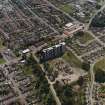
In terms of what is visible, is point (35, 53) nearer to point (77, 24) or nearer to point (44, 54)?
point (44, 54)

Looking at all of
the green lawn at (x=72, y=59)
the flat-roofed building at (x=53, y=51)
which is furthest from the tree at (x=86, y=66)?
the flat-roofed building at (x=53, y=51)

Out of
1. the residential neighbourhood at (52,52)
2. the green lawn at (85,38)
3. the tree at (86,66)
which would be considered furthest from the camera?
the green lawn at (85,38)

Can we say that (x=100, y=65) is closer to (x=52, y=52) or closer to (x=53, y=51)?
(x=53, y=51)

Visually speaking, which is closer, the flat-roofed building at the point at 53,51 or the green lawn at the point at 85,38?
the flat-roofed building at the point at 53,51

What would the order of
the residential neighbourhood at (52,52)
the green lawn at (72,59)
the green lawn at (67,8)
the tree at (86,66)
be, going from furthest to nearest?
1. the green lawn at (67,8)
2. the green lawn at (72,59)
3. the tree at (86,66)
4. the residential neighbourhood at (52,52)

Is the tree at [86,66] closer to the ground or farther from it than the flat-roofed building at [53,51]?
closer to the ground

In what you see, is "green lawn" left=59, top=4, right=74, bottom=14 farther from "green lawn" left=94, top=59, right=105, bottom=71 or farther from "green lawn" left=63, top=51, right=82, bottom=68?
"green lawn" left=94, top=59, right=105, bottom=71

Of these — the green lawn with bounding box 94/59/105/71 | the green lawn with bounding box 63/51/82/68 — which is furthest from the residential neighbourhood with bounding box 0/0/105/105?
the green lawn with bounding box 94/59/105/71

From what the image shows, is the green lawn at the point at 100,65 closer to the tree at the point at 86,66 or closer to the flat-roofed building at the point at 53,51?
the tree at the point at 86,66
